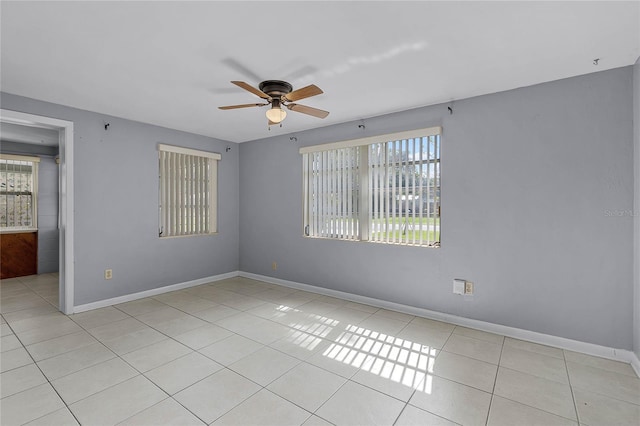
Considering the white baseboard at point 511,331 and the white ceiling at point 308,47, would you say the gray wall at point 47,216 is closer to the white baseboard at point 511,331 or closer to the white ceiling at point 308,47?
the white ceiling at point 308,47

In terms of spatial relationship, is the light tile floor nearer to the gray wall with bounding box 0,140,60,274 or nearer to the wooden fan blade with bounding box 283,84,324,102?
the wooden fan blade with bounding box 283,84,324,102

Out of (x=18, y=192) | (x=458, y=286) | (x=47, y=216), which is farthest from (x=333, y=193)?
(x=18, y=192)

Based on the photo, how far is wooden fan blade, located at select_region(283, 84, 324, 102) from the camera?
239cm

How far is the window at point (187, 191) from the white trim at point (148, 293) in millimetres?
791

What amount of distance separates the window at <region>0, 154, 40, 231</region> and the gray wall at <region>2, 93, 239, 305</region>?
2981 millimetres

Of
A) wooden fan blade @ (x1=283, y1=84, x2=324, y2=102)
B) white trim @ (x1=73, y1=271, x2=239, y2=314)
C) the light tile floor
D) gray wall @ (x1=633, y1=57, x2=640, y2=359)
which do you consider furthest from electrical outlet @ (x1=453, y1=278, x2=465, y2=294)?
white trim @ (x1=73, y1=271, x2=239, y2=314)

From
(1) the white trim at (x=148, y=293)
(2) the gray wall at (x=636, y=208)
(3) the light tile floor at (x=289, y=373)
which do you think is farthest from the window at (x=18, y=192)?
(2) the gray wall at (x=636, y=208)

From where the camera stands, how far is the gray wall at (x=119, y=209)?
11.9 feet

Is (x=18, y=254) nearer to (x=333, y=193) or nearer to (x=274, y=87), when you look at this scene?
(x=333, y=193)

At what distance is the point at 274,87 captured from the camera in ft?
8.96

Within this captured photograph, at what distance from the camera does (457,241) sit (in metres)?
3.28

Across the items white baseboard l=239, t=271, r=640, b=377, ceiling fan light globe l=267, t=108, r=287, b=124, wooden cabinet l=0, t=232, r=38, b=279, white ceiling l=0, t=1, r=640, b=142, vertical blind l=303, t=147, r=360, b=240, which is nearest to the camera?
white ceiling l=0, t=1, r=640, b=142

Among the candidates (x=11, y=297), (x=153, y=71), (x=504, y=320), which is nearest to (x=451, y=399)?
(x=504, y=320)

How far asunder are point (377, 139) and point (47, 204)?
6.22m
